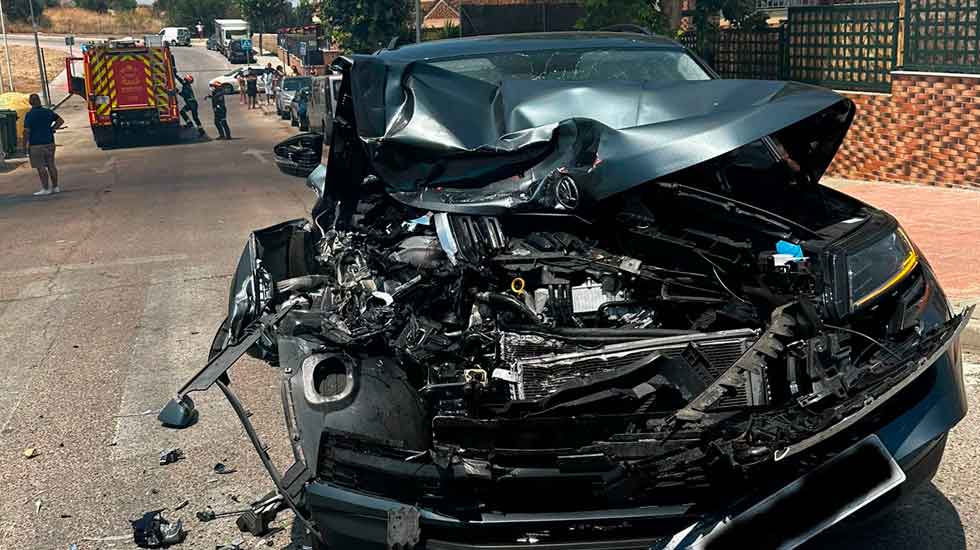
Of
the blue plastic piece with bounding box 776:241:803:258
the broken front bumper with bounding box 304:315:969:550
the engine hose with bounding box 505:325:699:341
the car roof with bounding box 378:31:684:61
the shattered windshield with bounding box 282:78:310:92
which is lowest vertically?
the shattered windshield with bounding box 282:78:310:92

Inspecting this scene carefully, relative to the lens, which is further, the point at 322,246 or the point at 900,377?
the point at 322,246

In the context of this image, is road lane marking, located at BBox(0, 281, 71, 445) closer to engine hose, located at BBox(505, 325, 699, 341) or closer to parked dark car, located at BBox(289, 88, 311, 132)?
engine hose, located at BBox(505, 325, 699, 341)

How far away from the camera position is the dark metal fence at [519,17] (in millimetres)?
23953

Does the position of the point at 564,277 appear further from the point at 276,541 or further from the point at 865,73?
the point at 865,73

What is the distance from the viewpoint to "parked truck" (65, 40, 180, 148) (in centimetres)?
2772

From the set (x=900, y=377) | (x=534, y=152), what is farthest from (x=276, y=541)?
(x=900, y=377)

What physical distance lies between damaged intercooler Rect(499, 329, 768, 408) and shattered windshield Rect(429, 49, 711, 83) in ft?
8.44

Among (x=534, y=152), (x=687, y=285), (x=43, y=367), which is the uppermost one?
(x=534, y=152)

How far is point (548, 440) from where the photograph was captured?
3271 mm

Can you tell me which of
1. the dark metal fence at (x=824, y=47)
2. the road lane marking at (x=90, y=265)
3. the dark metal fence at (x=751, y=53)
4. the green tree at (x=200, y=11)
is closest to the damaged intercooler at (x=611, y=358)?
the road lane marking at (x=90, y=265)

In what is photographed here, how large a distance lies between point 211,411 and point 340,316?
86.1 inches

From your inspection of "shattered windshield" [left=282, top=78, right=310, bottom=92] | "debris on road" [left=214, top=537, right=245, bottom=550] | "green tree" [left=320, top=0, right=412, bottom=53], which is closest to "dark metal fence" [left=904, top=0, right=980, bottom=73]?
"debris on road" [left=214, top=537, right=245, bottom=550]

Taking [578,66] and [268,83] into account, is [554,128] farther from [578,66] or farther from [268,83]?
[268,83]

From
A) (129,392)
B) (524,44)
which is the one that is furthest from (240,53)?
(524,44)
